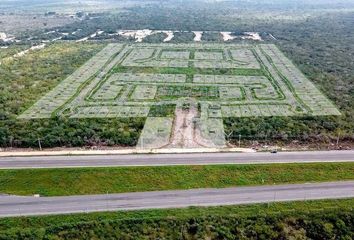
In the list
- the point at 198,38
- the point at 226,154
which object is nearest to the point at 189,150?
the point at 226,154

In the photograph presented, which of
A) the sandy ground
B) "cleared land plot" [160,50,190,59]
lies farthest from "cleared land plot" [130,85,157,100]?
"cleared land plot" [160,50,190,59]

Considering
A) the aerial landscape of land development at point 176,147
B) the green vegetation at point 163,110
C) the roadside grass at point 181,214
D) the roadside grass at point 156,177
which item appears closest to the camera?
the roadside grass at point 181,214

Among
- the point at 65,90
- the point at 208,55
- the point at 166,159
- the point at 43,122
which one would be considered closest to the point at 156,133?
the point at 166,159

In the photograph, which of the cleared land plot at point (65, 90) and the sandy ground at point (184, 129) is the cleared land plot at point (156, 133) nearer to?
the sandy ground at point (184, 129)

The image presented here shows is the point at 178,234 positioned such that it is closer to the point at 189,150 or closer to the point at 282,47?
the point at 189,150

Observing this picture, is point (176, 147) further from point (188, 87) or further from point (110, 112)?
point (188, 87)

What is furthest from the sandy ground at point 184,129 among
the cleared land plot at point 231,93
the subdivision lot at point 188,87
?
the cleared land plot at point 231,93

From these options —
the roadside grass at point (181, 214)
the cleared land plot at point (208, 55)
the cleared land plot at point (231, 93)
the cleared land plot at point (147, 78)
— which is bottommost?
the cleared land plot at point (208, 55)
